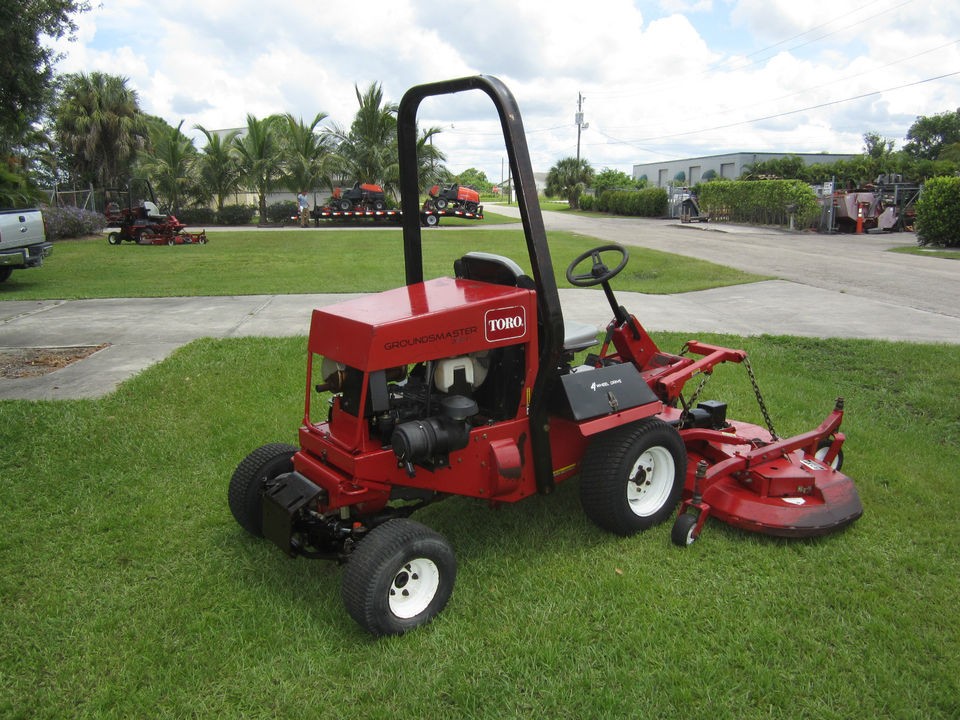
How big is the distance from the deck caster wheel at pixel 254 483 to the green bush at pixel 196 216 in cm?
3310

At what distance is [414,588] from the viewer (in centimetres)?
316

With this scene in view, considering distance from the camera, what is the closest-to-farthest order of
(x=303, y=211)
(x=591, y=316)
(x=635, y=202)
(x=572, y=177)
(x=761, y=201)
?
(x=591, y=316), (x=761, y=201), (x=303, y=211), (x=635, y=202), (x=572, y=177)

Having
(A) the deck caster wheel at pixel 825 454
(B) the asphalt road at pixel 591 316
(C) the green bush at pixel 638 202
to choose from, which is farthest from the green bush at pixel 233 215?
(A) the deck caster wheel at pixel 825 454

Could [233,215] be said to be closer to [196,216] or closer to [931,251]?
[196,216]

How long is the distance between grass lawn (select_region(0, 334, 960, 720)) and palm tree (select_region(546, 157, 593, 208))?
51.6 m

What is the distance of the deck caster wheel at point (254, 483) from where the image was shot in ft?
12.3

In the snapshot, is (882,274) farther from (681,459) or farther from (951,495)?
(681,459)

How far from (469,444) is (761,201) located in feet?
100

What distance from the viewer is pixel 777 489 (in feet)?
12.6

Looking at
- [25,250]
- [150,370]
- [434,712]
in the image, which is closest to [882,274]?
[150,370]

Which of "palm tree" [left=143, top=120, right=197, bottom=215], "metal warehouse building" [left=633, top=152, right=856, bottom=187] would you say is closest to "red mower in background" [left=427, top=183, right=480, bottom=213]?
"palm tree" [left=143, top=120, right=197, bottom=215]

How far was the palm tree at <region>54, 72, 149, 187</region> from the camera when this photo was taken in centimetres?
3391

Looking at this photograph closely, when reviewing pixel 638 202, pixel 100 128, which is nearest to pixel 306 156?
pixel 100 128

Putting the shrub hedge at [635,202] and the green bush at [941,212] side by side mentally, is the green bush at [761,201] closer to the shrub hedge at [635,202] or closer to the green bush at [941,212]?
the shrub hedge at [635,202]
